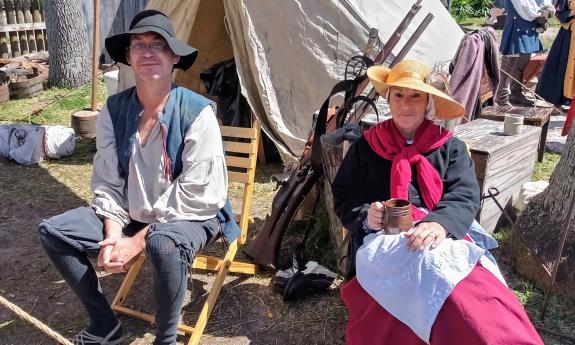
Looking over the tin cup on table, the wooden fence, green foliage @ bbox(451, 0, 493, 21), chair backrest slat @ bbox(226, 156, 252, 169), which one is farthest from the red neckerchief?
green foliage @ bbox(451, 0, 493, 21)

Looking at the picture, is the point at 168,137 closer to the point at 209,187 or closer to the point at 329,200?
the point at 209,187

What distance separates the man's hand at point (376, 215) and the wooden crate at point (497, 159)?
1400 millimetres

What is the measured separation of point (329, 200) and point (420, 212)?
1.17 metres

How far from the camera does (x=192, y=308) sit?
3.33 metres

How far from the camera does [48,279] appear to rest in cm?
367

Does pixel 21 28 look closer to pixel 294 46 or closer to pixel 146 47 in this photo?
pixel 294 46

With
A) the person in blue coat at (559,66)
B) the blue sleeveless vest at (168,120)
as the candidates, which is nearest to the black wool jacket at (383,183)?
the blue sleeveless vest at (168,120)

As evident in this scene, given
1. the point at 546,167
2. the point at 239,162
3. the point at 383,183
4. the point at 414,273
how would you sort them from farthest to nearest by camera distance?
the point at 546,167 → the point at 239,162 → the point at 383,183 → the point at 414,273

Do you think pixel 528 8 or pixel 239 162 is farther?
pixel 528 8

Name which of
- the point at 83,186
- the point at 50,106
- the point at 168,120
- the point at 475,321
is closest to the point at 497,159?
the point at 475,321

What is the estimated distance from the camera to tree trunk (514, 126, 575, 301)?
3145 millimetres

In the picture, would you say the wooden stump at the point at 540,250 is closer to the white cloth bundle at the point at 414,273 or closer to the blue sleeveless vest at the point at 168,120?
the white cloth bundle at the point at 414,273

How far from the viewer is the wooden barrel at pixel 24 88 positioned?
809 cm

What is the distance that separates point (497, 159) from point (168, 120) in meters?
2.06
